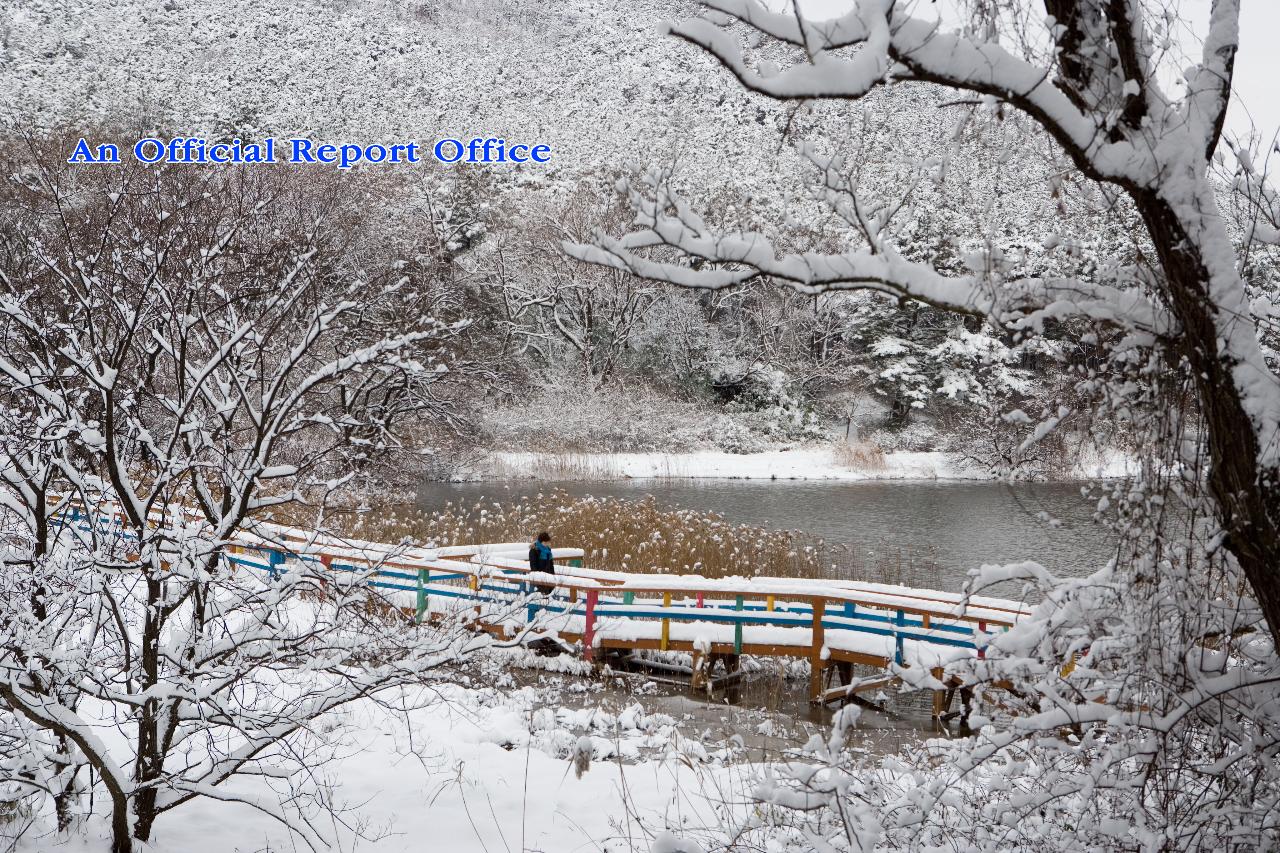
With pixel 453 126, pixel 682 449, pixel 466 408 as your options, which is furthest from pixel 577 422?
pixel 453 126

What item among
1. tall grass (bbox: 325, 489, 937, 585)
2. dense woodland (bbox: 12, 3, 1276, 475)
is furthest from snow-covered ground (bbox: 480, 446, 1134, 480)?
tall grass (bbox: 325, 489, 937, 585)

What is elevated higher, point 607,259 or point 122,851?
point 607,259

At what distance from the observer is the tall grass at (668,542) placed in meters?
13.7

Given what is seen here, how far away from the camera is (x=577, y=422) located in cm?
3300

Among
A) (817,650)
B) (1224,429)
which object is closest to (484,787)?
(817,650)

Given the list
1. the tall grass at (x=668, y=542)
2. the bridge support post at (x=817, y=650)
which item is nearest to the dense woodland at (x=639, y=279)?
the bridge support post at (x=817, y=650)

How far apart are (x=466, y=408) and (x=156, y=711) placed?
2198 centimetres

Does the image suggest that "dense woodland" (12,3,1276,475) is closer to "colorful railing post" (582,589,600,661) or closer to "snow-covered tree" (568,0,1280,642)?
"snow-covered tree" (568,0,1280,642)

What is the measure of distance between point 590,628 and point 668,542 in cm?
395

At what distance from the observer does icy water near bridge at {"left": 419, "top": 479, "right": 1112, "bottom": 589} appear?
16.1 m

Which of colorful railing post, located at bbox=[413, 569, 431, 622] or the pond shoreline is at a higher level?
the pond shoreline

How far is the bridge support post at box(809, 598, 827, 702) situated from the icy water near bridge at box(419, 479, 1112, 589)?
445 centimetres

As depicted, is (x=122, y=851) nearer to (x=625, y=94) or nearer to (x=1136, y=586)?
(x=1136, y=586)

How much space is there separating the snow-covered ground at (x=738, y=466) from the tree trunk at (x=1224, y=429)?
25.5 m
